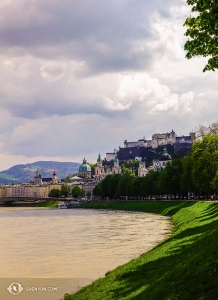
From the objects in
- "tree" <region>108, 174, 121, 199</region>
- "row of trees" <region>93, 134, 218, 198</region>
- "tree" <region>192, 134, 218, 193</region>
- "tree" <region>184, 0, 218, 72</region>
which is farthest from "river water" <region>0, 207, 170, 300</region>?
"tree" <region>108, 174, 121, 199</region>

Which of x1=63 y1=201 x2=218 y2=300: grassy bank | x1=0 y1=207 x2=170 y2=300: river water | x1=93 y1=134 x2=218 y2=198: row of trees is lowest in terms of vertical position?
x1=0 y1=207 x2=170 y2=300: river water

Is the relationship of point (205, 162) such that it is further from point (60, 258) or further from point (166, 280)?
point (166, 280)

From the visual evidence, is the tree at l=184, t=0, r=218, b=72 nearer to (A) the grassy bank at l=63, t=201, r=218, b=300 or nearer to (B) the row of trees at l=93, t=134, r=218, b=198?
(A) the grassy bank at l=63, t=201, r=218, b=300

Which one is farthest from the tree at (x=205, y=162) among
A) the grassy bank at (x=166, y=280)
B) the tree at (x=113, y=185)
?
the tree at (x=113, y=185)

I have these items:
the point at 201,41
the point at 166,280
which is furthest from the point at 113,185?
the point at 166,280

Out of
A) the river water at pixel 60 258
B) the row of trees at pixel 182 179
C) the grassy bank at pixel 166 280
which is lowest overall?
the river water at pixel 60 258

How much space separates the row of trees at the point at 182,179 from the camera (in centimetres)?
7331

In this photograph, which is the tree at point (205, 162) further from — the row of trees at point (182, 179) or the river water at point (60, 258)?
the river water at point (60, 258)

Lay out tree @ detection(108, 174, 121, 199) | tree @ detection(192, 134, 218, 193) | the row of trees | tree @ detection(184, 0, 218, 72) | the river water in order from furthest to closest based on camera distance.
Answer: tree @ detection(108, 174, 121, 199) → the row of trees → tree @ detection(192, 134, 218, 193) → the river water → tree @ detection(184, 0, 218, 72)

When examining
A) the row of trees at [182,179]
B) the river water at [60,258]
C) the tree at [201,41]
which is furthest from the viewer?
the row of trees at [182,179]

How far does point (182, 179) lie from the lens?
8769 cm

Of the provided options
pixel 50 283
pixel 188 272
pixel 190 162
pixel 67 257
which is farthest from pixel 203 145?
pixel 188 272

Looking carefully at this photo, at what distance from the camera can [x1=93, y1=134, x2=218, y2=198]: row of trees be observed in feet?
241

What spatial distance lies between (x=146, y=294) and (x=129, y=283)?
167 inches
